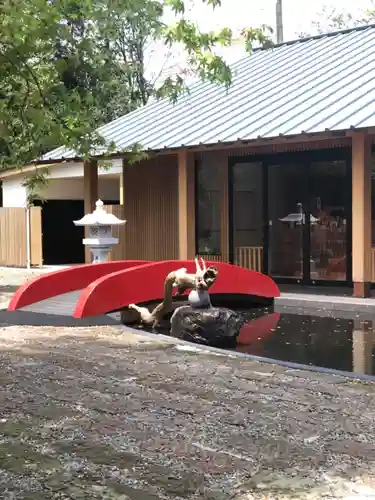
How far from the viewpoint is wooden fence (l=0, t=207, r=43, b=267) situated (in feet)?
70.5

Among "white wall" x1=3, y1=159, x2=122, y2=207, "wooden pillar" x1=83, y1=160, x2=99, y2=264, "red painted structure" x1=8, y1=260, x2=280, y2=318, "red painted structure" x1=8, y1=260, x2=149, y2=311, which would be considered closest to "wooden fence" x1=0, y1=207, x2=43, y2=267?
"white wall" x1=3, y1=159, x2=122, y2=207

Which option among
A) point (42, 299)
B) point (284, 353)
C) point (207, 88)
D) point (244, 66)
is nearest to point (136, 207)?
point (207, 88)

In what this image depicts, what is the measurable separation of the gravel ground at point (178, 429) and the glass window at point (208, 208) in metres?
8.84

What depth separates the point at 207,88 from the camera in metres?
18.9

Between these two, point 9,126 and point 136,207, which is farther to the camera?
point 136,207

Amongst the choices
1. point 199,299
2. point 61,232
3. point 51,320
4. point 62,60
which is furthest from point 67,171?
point 62,60

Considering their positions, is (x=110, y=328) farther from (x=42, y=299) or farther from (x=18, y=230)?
(x=18, y=230)

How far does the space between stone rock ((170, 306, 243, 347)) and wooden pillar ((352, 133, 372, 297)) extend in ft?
13.3

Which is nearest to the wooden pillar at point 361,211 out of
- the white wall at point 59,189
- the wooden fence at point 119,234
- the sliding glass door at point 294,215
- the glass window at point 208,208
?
the sliding glass door at point 294,215

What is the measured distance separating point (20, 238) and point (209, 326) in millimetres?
14096

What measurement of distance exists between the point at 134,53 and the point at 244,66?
69.4 ft

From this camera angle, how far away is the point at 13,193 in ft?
77.2

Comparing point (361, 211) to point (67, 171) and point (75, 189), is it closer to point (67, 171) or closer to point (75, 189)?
point (67, 171)

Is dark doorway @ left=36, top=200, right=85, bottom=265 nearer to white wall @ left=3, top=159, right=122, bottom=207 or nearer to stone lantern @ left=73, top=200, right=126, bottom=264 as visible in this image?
white wall @ left=3, top=159, right=122, bottom=207
